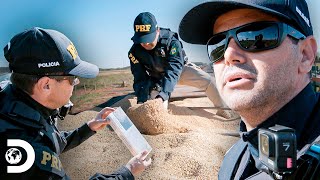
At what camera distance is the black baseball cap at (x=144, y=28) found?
16.0 ft

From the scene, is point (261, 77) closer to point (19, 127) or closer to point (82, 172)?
point (19, 127)

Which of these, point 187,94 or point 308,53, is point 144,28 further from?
point 308,53

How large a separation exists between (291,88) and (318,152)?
347 mm

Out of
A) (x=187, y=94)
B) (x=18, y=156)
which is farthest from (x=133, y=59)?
(x=18, y=156)

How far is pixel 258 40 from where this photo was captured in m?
1.19

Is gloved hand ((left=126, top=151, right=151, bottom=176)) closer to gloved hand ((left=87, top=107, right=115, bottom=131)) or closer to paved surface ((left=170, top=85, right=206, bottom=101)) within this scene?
gloved hand ((left=87, top=107, right=115, bottom=131))

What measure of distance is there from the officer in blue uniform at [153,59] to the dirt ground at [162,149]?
0.51m

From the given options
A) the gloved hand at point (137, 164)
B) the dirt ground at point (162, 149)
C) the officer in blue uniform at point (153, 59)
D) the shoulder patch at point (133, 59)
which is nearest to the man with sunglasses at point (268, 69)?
the gloved hand at point (137, 164)

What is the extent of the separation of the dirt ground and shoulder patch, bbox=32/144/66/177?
4.08 ft

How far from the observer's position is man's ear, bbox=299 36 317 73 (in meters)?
1.19

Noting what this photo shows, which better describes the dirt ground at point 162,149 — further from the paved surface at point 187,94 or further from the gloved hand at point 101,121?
the paved surface at point 187,94

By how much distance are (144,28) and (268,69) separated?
387 cm

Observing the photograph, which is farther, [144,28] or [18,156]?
[144,28]

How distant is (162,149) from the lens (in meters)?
3.60
